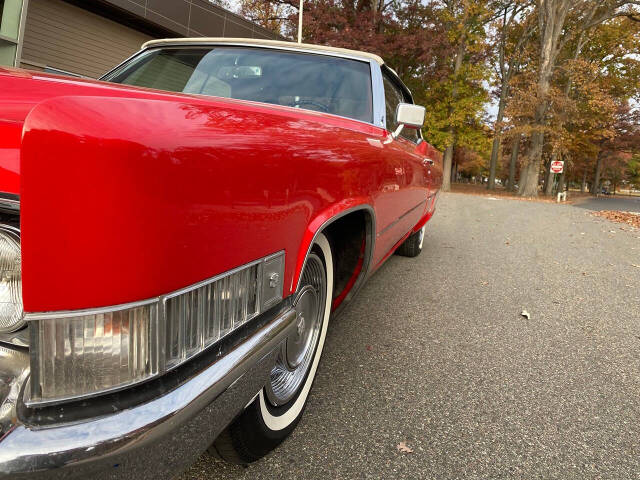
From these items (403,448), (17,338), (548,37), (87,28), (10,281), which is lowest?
(403,448)

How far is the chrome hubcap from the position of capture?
153 cm

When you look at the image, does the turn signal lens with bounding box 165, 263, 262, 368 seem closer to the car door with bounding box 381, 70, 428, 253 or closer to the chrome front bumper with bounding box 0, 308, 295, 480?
the chrome front bumper with bounding box 0, 308, 295, 480

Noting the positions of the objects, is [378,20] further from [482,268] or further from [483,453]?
[483,453]

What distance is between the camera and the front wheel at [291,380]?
1.34m

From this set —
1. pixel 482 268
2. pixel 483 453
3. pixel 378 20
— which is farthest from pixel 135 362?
pixel 378 20

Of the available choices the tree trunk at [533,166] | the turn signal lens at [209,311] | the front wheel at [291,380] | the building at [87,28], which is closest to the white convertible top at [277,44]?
the front wheel at [291,380]

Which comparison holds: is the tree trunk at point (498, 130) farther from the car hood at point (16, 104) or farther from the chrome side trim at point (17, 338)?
the chrome side trim at point (17, 338)

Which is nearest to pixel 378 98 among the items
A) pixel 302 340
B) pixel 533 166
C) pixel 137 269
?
pixel 302 340

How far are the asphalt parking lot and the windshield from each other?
52.1 inches

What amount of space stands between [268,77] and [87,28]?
8.66 meters

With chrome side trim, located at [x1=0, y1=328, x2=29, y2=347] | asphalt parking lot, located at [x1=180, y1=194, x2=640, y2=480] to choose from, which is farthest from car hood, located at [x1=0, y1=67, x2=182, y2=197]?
asphalt parking lot, located at [x1=180, y1=194, x2=640, y2=480]

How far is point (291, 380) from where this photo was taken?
1629 millimetres

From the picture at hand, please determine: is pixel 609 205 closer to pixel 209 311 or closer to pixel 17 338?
pixel 209 311

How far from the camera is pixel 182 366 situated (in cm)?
88
